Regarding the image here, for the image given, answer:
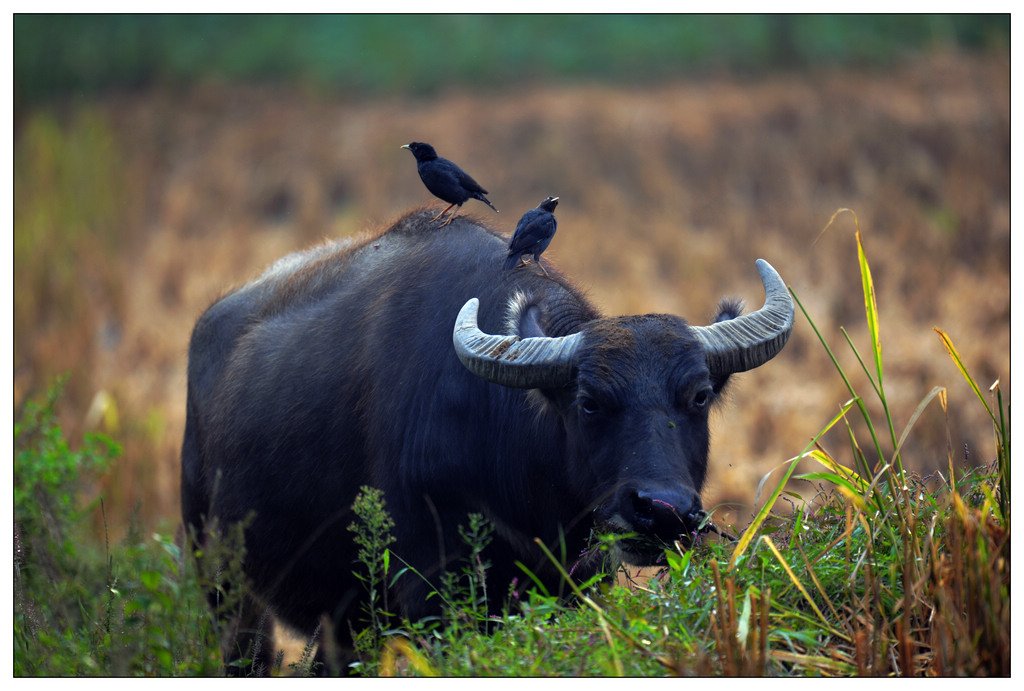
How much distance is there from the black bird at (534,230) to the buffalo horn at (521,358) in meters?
0.54

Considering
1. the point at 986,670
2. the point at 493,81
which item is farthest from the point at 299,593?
the point at 493,81

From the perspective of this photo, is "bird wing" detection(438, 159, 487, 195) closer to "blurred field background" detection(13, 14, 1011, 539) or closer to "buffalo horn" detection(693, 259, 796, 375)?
"buffalo horn" detection(693, 259, 796, 375)

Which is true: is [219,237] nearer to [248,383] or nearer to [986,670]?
[248,383]

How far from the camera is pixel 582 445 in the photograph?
3.46m

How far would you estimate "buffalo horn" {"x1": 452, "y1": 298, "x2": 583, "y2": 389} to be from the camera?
11.2 ft

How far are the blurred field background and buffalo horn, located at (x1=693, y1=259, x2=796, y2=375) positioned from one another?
6.27 meters

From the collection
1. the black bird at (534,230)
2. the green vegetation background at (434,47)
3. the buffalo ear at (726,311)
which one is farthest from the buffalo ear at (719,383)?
the green vegetation background at (434,47)

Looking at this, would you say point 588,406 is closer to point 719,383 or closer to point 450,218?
point 719,383

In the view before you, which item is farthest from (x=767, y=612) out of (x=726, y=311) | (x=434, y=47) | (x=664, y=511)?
(x=434, y=47)

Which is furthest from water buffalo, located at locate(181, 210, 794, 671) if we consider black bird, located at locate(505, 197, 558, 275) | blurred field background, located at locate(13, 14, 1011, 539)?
blurred field background, located at locate(13, 14, 1011, 539)

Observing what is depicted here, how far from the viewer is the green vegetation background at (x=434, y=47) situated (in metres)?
17.7

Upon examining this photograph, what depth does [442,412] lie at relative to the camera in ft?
12.7

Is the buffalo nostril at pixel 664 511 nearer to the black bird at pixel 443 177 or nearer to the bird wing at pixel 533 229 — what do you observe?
the bird wing at pixel 533 229

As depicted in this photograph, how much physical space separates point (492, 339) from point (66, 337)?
10.5m
